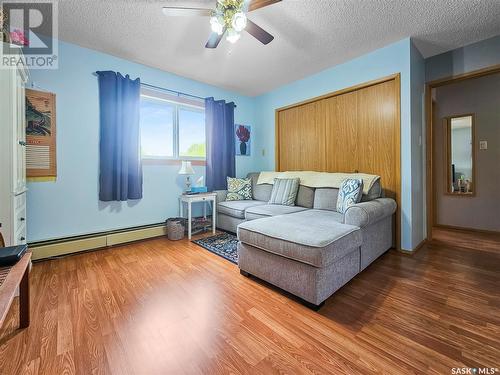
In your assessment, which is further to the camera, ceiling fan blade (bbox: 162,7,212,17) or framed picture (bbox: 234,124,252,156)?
framed picture (bbox: 234,124,252,156)

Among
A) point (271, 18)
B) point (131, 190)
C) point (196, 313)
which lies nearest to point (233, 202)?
point (131, 190)

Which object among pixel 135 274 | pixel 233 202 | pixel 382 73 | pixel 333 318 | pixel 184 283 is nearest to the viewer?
pixel 333 318

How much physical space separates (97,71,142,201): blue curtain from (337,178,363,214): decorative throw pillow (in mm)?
2613

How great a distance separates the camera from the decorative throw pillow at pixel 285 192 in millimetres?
3109

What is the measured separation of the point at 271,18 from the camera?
7.02ft

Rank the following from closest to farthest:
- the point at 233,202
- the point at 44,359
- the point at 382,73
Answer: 1. the point at 44,359
2. the point at 382,73
3. the point at 233,202

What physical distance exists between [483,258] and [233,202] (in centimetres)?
306

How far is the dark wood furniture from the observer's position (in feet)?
2.81

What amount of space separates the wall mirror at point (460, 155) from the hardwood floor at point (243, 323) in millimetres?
1978

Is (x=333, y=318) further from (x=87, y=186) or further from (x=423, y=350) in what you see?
(x=87, y=186)

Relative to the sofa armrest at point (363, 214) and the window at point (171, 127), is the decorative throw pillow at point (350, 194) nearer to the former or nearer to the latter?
Result: the sofa armrest at point (363, 214)

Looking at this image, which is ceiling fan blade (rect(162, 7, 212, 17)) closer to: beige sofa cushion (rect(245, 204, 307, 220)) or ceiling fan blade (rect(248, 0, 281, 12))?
ceiling fan blade (rect(248, 0, 281, 12))

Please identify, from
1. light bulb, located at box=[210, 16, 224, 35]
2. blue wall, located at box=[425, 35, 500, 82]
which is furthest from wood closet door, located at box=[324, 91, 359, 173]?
light bulb, located at box=[210, 16, 224, 35]

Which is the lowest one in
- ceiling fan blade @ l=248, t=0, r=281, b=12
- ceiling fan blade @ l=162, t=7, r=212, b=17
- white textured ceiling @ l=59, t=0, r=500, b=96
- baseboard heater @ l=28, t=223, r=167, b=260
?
baseboard heater @ l=28, t=223, r=167, b=260
